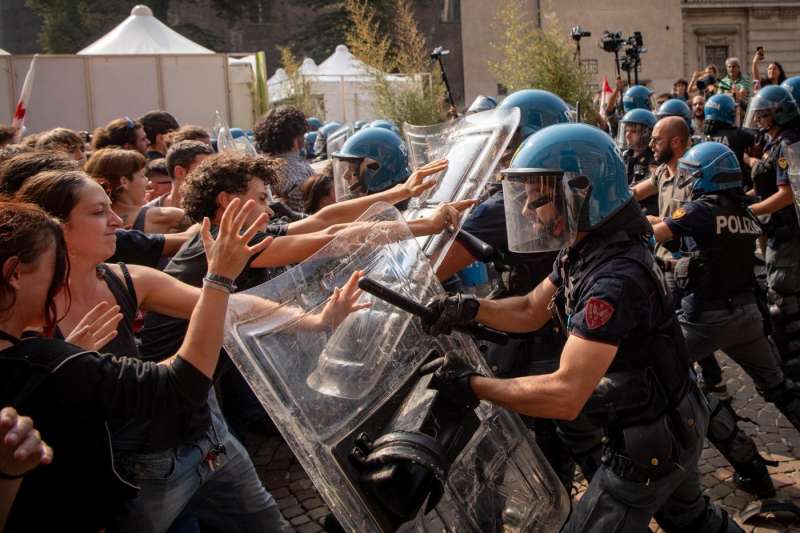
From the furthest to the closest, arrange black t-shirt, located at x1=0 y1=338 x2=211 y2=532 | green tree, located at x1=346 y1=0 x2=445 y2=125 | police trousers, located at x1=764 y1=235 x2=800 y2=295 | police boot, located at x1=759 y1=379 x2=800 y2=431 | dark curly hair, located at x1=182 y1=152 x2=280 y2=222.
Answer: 1. green tree, located at x1=346 y1=0 x2=445 y2=125
2. police trousers, located at x1=764 y1=235 x2=800 y2=295
3. police boot, located at x1=759 y1=379 x2=800 y2=431
4. dark curly hair, located at x1=182 y1=152 x2=280 y2=222
5. black t-shirt, located at x1=0 y1=338 x2=211 y2=532

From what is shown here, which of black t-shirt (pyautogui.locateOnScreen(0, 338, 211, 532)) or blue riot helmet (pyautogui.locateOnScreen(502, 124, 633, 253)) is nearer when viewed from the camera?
black t-shirt (pyautogui.locateOnScreen(0, 338, 211, 532))

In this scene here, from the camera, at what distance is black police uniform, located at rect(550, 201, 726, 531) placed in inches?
91.6

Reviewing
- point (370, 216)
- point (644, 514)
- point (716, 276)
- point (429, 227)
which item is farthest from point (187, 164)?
point (644, 514)

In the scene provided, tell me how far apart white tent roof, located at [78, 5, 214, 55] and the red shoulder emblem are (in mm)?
13876

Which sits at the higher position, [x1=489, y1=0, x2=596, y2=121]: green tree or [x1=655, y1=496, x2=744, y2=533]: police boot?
[x1=489, y1=0, x2=596, y2=121]: green tree

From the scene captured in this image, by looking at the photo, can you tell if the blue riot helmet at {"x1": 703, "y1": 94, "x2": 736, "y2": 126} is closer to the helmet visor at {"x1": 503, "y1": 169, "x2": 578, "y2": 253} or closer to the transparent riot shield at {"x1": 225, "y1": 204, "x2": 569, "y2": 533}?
the helmet visor at {"x1": 503, "y1": 169, "x2": 578, "y2": 253}

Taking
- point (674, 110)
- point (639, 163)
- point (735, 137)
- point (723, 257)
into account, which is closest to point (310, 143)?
point (674, 110)

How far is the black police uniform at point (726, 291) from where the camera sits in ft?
13.1

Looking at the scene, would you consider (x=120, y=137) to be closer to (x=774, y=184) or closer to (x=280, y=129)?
(x=280, y=129)

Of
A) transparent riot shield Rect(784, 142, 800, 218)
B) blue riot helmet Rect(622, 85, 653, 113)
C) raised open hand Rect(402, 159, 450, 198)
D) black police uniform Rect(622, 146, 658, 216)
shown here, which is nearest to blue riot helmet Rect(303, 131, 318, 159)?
blue riot helmet Rect(622, 85, 653, 113)

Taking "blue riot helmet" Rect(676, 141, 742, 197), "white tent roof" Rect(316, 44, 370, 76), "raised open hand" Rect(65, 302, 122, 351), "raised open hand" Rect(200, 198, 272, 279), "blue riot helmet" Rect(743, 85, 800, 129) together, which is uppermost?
"white tent roof" Rect(316, 44, 370, 76)

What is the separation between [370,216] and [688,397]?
1142 millimetres

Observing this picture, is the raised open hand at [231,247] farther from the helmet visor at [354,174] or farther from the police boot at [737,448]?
the police boot at [737,448]

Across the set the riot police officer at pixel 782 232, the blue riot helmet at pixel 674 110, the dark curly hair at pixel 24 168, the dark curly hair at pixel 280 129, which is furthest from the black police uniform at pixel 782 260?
the dark curly hair at pixel 24 168
